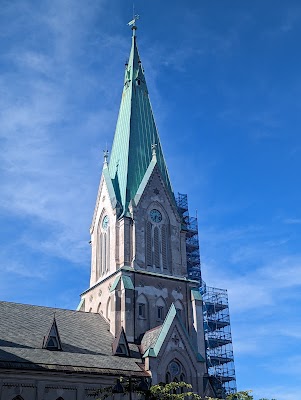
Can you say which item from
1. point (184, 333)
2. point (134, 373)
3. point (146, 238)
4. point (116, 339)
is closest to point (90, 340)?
point (116, 339)

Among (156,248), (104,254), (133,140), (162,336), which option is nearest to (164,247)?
(156,248)

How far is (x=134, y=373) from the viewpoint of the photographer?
129 ft

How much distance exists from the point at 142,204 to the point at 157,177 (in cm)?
398

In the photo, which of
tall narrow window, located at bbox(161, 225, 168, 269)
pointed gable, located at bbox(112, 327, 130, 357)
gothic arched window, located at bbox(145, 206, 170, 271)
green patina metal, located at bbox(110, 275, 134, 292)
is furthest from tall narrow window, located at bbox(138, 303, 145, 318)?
tall narrow window, located at bbox(161, 225, 168, 269)

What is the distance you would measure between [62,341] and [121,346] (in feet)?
15.8

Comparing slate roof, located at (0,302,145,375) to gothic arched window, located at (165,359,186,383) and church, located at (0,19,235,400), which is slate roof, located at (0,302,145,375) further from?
gothic arched window, located at (165,359,186,383)

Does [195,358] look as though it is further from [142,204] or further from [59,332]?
[142,204]

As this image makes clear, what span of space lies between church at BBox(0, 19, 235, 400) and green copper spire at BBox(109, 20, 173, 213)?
12cm

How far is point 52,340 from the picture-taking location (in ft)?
127

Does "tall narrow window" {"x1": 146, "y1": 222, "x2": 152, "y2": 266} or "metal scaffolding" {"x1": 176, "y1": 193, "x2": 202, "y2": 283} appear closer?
"tall narrow window" {"x1": 146, "y1": 222, "x2": 152, "y2": 266}

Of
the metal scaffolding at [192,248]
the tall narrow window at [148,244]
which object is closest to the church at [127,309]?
the tall narrow window at [148,244]

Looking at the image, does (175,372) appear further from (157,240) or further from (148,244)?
(157,240)

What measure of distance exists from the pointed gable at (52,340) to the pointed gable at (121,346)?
15.9 feet

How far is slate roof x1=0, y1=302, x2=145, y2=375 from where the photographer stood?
118ft
